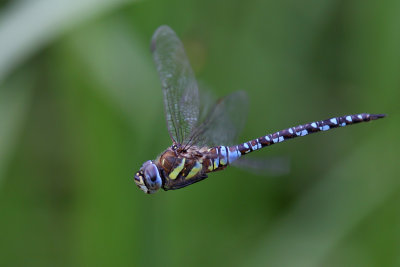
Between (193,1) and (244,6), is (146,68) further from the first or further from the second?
(244,6)

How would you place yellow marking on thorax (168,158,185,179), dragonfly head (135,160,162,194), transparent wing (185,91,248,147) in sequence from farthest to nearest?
transparent wing (185,91,248,147), yellow marking on thorax (168,158,185,179), dragonfly head (135,160,162,194)

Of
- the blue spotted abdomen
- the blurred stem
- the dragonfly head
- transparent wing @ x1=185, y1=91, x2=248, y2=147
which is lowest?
the dragonfly head

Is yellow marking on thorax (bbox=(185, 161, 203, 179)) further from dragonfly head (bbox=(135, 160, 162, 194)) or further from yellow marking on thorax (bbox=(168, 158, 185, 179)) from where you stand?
dragonfly head (bbox=(135, 160, 162, 194))

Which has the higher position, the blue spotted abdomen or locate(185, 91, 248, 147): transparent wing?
locate(185, 91, 248, 147): transparent wing

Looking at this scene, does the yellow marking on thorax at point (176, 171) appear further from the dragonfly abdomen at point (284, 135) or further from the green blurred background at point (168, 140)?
the dragonfly abdomen at point (284, 135)

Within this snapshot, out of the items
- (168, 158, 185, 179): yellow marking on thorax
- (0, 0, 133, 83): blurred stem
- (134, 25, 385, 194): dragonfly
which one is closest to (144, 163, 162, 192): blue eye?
(134, 25, 385, 194): dragonfly

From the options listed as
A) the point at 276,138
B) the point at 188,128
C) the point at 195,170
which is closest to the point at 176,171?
the point at 195,170

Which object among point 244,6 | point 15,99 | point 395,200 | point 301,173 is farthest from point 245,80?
point 15,99
